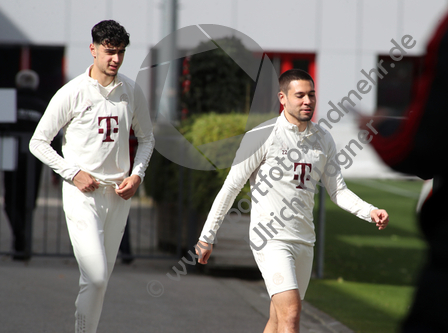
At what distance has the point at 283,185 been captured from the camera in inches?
144

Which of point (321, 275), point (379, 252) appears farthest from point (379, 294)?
point (379, 252)

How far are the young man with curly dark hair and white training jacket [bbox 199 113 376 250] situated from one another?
642 mm

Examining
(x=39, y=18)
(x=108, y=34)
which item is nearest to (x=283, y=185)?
(x=108, y=34)

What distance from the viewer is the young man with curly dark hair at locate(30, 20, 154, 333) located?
12.3 feet

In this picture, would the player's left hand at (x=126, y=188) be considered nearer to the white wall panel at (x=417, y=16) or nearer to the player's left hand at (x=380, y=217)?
the player's left hand at (x=380, y=217)

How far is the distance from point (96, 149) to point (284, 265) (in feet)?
4.62

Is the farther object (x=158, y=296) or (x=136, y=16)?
(x=136, y=16)

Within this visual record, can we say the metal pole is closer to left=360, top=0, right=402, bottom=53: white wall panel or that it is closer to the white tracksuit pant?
the white tracksuit pant

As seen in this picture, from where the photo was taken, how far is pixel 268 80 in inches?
260

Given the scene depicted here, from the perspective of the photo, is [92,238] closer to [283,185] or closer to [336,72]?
[283,185]

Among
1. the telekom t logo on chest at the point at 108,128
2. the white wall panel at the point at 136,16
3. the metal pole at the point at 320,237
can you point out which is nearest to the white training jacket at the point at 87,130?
the telekom t logo on chest at the point at 108,128

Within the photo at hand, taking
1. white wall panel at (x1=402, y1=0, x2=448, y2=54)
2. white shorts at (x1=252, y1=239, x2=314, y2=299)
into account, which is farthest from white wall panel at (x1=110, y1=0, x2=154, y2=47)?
white shorts at (x1=252, y1=239, x2=314, y2=299)

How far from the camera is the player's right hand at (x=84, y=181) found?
12.2 feet

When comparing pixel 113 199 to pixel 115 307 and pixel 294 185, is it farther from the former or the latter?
pixel 115 307
